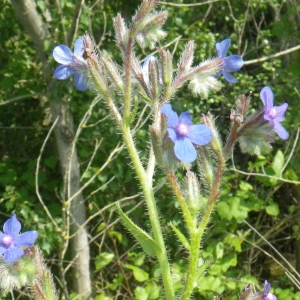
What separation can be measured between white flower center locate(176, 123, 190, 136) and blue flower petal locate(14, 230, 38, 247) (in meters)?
0.41

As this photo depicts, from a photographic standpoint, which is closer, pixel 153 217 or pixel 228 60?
pixel 153 217

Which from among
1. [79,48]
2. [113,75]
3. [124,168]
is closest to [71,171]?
[124,168]

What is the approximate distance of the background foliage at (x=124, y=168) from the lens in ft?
12.5

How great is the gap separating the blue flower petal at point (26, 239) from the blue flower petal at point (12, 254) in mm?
17

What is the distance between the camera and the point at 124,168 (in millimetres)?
4387

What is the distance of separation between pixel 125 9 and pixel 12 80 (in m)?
1.07

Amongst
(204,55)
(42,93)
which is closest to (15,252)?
(42,93)

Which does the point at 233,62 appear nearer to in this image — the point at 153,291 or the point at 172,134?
the point at 172,134

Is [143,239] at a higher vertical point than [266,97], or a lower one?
lower

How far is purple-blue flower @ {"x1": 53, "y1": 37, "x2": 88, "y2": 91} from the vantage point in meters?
1.51

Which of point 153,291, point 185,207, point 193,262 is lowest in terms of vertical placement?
point 153,291

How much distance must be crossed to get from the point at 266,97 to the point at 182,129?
229 mm

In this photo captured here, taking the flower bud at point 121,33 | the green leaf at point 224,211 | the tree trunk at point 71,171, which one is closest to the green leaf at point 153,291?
the green leaf at point 224,211

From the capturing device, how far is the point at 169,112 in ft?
4.07
